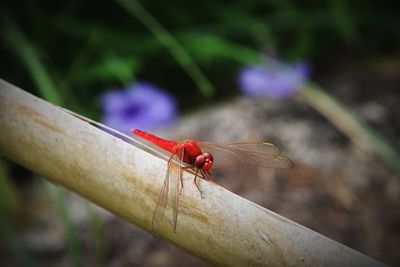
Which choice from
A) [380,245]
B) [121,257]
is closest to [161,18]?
[121,257]

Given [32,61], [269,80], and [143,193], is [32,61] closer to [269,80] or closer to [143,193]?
Answer: [269,80]

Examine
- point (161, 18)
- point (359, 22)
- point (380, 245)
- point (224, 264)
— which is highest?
point (359, 22)

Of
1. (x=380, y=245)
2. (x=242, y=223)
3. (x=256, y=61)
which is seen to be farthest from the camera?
(x=256, y=61)

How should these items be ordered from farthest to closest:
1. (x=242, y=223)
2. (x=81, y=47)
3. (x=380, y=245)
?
(x=81, y=47) < (x=380, y=245) < (x=242, y=223)

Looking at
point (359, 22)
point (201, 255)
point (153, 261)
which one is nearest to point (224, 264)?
point (201, 255)

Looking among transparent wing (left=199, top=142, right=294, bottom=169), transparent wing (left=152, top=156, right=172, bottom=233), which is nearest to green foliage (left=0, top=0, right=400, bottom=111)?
→ transparent wing (left=199, top=142, right=294, bottom=169)

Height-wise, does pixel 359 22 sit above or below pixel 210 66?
above

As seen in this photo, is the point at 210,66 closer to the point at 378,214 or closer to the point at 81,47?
the point at 81,47

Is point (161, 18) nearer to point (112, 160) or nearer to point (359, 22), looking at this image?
point (359, 22)

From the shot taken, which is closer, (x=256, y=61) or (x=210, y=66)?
(x=256, y=61)
